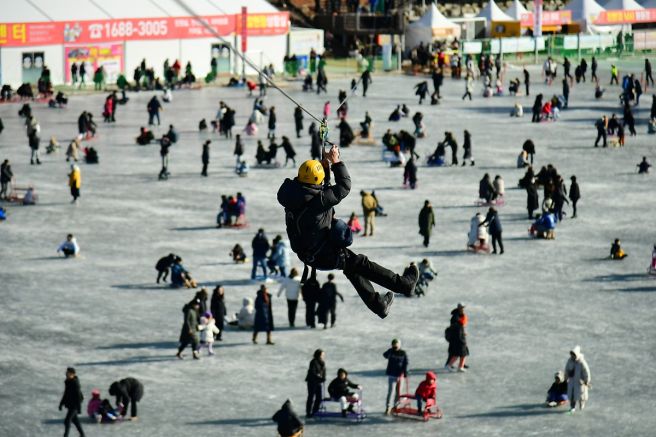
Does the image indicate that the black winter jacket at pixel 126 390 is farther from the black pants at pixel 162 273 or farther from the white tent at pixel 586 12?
the white tent at pixel 586 12

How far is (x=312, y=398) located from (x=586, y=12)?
56635mm

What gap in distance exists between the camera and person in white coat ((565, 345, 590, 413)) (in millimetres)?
22094

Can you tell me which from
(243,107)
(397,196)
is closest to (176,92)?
(243,107)

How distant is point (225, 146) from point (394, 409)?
2483 cm

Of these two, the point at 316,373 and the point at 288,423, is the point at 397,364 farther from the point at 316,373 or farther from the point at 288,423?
the point at 288,423

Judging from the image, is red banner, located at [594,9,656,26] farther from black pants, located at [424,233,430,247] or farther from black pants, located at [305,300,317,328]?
black pants, located at [305,300,317,328]

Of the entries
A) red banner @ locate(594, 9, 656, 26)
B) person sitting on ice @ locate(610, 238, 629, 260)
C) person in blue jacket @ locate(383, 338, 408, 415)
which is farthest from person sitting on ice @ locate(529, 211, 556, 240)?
red banner @ locate(594, 9, 656, 26)

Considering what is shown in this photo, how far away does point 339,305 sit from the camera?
2814 cm

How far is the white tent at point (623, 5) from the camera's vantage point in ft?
251

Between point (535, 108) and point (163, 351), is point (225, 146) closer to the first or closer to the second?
point (535, 108)

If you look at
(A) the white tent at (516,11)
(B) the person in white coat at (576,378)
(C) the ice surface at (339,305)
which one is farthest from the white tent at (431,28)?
(B) the person in white coat at (576,378)

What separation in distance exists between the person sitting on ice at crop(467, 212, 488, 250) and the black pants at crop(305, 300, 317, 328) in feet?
21.8

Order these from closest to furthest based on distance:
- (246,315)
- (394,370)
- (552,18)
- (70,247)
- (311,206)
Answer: (311,206) → (394,370) → (246,315) → (70,247) → (552,18)

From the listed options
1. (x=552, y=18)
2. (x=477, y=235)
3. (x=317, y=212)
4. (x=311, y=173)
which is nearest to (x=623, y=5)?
(x=552, y=18)
